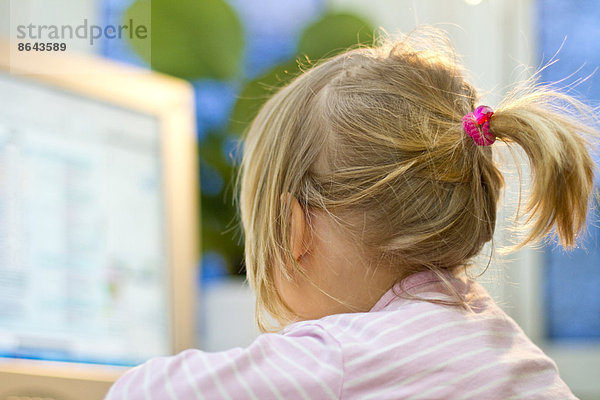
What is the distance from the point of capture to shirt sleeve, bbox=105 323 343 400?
41cm

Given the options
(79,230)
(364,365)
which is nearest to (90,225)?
(79,230)

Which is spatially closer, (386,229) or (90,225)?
(386,229)

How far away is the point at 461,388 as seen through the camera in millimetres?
425

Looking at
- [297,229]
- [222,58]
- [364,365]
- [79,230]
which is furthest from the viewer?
[222,58]

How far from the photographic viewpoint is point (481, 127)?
51cm

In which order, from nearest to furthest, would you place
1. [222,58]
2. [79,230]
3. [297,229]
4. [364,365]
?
[364,365], [297,229], [79,230], [222,58]

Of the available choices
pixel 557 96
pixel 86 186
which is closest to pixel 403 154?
pixel 557 96

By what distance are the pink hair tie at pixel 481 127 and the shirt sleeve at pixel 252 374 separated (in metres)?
0.19

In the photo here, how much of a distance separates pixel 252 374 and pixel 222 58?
0.85 meters

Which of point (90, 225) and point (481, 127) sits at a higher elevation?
point (481, 127)

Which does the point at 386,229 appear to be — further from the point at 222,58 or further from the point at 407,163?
the point at 222,58

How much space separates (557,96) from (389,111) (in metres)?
0.14

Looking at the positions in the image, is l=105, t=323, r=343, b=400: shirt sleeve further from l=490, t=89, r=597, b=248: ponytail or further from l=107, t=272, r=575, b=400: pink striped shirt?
l=490, t=89, r=597, b=248: ponytail

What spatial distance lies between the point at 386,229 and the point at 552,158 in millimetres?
131
